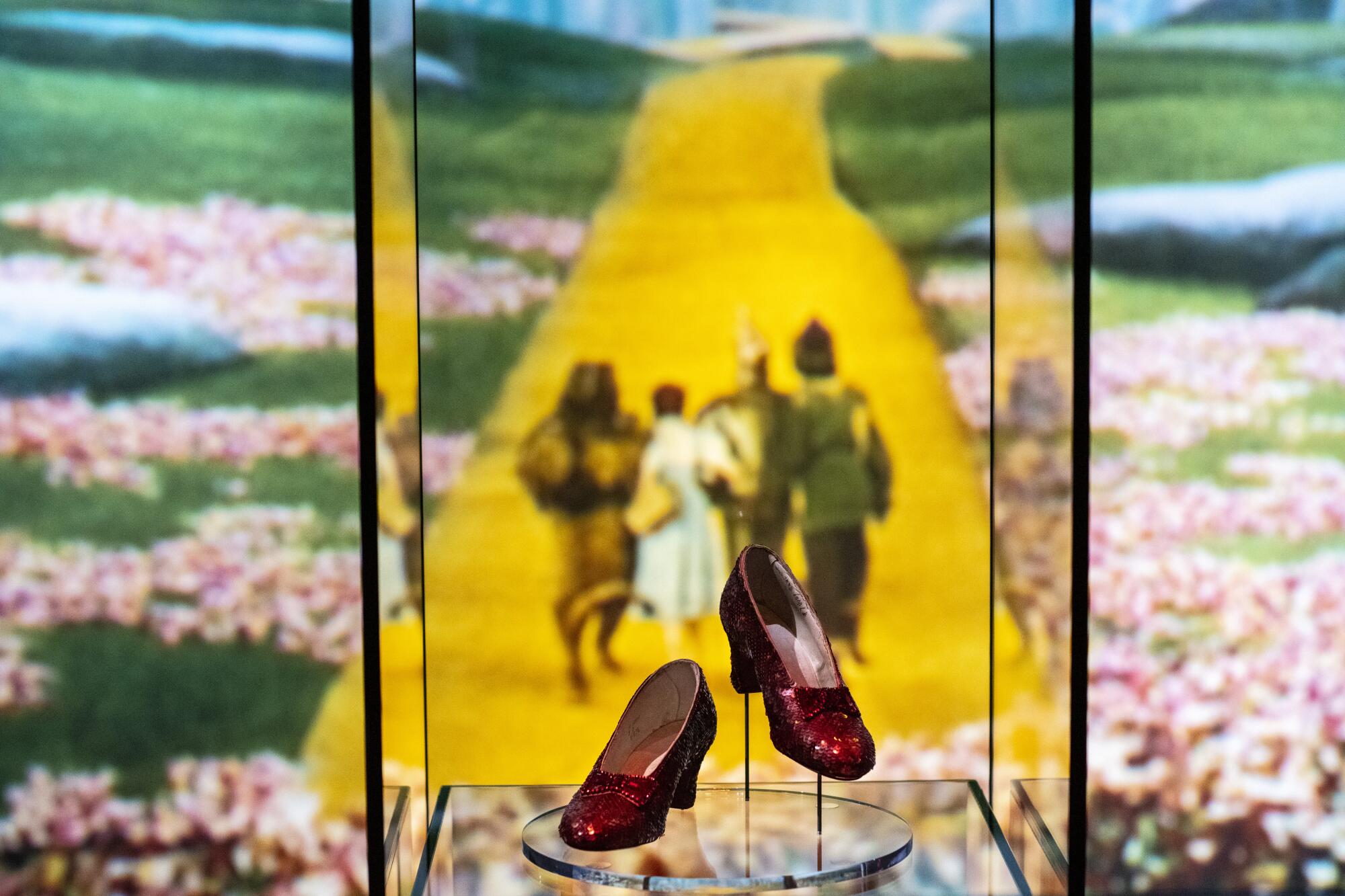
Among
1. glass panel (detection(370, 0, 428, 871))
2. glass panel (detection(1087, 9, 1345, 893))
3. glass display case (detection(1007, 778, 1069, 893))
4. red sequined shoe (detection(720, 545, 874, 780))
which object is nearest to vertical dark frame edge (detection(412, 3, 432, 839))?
glass panel (detection(370, 0, 428, 871))

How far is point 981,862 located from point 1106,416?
32.0 inches

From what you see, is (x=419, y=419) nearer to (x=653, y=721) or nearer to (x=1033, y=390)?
(x=653, y=721)

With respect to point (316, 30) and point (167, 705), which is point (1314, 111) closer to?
point (316, 30)

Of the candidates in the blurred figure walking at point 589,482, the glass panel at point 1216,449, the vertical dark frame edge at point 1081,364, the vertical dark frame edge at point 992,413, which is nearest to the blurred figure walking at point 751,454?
the blurred figure walking at point 589,482

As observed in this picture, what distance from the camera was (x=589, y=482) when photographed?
195 centimetres

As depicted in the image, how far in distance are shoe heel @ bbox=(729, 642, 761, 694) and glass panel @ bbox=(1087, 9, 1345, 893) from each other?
0.76 meters

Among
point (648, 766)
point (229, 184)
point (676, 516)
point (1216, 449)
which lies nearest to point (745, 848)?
point (648, 766)

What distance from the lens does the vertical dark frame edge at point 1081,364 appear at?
122 cm

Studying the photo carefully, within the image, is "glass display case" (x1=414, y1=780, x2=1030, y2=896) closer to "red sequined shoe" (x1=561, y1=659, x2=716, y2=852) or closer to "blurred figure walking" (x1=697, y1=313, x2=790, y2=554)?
"red sequined shoe" (x1=561, y1=659, x2=716, y2=852)

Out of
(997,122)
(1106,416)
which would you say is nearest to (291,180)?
(997,122)

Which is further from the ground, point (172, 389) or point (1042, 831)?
point (172, 389)

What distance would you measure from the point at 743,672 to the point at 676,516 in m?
0.40

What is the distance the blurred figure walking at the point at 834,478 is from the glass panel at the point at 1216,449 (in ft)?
1.25

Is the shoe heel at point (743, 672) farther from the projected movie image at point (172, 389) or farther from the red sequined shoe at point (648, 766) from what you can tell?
the projected movie image at point (172, 389)
